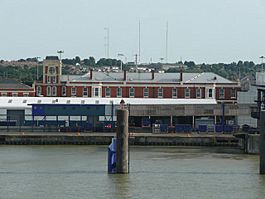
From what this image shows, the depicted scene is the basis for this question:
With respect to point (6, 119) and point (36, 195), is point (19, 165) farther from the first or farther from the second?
point (6, 119)

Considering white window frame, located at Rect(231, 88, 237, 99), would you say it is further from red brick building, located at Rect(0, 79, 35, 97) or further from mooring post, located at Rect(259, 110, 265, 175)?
mooring post, located at Rect(259, 110, 265, 175)

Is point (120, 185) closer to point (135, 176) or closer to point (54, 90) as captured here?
point (135, 176)

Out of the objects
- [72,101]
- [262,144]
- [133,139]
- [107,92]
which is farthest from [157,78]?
[262,144]

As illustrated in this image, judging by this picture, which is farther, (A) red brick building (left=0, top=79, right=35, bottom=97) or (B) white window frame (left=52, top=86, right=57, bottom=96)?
(B) white window frame (left=52, top=86, right=57, bottom=96)

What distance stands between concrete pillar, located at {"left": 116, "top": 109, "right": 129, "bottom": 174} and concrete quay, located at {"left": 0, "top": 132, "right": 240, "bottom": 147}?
21.6m

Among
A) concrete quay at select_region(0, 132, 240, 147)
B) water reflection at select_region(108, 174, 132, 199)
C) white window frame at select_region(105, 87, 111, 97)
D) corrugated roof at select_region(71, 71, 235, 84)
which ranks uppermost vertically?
corrugated roof at select_region(71, 71, 235, 84)

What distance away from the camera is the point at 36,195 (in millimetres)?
34625

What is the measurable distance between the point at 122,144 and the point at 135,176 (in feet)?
5.78

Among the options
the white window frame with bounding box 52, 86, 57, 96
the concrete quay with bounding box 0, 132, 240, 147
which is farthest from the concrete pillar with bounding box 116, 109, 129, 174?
the white window frame with bounding box 52, 86, 57, 96

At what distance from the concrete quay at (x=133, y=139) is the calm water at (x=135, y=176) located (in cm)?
567

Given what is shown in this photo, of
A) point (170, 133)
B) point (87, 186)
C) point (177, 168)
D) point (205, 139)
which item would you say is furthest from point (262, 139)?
point (170, 133)

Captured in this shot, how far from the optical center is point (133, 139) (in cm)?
6241

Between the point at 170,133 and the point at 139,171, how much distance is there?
24.3 meters

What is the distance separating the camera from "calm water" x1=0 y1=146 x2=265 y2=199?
35.3m
